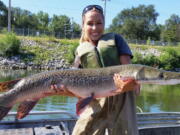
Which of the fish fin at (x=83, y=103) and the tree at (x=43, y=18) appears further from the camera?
the tree at (x=43, y=18)

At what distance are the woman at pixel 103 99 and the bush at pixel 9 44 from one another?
4129cm

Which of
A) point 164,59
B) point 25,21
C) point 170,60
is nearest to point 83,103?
point 164,59

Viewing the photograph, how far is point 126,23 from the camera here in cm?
9075

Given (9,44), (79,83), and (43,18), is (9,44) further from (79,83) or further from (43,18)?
(43,18)

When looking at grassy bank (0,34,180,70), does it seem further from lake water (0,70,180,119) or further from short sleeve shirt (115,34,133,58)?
short sleeve shirt (115,34,133,58)

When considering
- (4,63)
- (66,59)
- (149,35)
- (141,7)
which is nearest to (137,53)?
(66,59)

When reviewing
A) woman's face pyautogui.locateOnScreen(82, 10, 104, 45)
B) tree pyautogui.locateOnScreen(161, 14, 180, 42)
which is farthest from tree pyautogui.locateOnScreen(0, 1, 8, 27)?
woman's face pyautogui.locateOnScreen(82, 10, 104, 45)

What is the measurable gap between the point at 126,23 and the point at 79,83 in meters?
88.4

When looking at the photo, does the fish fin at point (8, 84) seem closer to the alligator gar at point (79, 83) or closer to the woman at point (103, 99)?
the alligator gar at point (79, 83)

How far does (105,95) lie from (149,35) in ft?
295

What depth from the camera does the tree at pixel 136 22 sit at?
3538 inches

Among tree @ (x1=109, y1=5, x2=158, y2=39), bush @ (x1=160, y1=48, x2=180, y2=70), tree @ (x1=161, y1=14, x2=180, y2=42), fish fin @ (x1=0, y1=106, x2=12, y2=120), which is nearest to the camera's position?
fish fin @ (x1=0, y1=106, x2=12, y2=120)

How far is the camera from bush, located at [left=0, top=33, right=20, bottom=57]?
44.3 m

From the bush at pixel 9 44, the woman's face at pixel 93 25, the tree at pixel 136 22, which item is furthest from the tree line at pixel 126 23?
the woman's face at pixel 93 25
